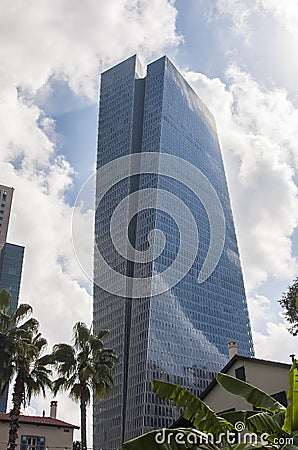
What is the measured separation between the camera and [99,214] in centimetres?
13550

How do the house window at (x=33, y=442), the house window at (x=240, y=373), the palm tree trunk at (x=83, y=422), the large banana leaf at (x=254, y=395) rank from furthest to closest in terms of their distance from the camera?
the house window at (x=33, y=442) < the palm tree trunk at (x=83, y=422) < the house window at (x=240, y=373) < the large banana leaf at (x=254, y=395)

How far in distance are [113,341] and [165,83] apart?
74.1 m

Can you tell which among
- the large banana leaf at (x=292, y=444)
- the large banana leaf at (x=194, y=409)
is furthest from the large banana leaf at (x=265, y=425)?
the large banana leaf at (x=194, y=409)

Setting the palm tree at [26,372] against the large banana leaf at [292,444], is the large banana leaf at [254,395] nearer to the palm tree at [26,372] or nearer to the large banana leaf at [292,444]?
the large banana leaf at [292,444]

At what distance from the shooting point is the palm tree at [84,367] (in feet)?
88.3

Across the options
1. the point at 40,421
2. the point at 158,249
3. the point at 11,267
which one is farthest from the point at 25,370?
the point at 11,267

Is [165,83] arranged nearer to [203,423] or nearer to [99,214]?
[99,214]

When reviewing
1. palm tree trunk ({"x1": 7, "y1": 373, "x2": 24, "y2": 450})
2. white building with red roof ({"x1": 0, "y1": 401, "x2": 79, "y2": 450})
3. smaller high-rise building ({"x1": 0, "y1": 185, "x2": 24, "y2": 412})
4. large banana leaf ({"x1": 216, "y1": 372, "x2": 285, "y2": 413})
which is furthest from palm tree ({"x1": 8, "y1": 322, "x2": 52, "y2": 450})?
smaller high-rise building ({"x1": 0, "y1": 185, "x2": 24, "y2": 412})

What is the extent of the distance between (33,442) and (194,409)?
22.8 meters

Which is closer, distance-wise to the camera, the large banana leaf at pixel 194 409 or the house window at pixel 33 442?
the large banana leaf at pixel 194 409

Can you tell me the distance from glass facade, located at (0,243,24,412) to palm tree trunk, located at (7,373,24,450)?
467 feet

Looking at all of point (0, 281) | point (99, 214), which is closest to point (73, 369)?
point (99, 214)

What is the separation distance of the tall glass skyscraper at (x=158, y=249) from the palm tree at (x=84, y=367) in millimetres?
76178

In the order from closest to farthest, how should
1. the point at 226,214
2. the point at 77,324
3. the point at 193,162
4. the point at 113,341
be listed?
the point at 77,324 → the point at 113,341 → the point at 193,162 → the point at 226,214
